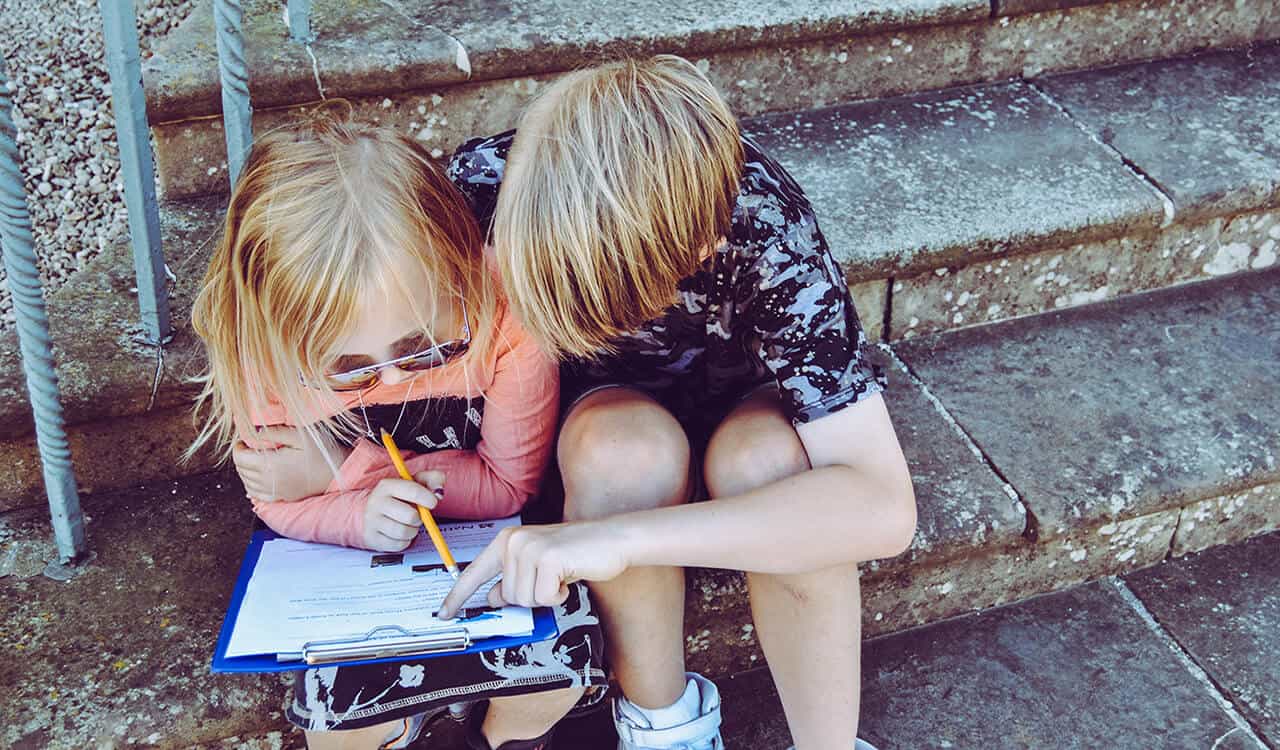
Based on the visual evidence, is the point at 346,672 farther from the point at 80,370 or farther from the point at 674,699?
the point at 80,370

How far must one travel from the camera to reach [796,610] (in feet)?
4.77

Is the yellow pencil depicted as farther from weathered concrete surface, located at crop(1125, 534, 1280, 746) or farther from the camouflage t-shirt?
weathered concrete surface, located at crop(1125, 534, 1280, 746)

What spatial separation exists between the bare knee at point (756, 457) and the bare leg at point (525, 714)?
0.31 m

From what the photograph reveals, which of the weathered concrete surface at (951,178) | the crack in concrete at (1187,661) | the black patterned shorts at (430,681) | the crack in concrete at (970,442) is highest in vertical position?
the weathered concrete surface at (951,178)

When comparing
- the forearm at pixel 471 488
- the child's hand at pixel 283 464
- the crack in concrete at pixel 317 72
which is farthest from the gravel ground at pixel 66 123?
the forearm at pixel 471 488

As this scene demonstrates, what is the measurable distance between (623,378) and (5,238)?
0.78 metres

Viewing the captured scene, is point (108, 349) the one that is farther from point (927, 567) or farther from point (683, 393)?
point (927, 567)

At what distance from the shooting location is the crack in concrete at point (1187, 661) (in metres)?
1.70

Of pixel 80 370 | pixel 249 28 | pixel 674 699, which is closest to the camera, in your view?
pixel 674 699

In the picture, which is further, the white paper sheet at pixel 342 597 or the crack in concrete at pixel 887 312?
the crack in concrete at pixel 887 312

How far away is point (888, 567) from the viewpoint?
1750 mm

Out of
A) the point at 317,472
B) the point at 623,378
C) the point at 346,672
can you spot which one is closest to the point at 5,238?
the point at 317,472

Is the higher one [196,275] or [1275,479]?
[196,275]

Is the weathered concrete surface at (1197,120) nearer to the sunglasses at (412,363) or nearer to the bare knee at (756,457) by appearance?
the bare knee at (756,457)
